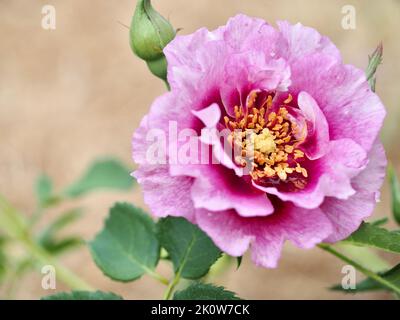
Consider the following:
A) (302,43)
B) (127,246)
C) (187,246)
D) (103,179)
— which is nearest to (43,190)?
(103,179)

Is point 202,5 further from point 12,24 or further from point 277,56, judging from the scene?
point 277,56

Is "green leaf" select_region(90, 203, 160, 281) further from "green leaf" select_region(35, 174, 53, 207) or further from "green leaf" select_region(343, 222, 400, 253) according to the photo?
"green leaf" select_region(35, 174, 53, 207)

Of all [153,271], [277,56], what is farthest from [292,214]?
[153,271]

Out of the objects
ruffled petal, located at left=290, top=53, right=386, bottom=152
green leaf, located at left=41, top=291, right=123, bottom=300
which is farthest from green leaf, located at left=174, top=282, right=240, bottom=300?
ruffled petal, located at left=290, top=53, right=386, bottom=152

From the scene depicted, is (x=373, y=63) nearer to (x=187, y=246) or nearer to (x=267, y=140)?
(x=267, y=140)
